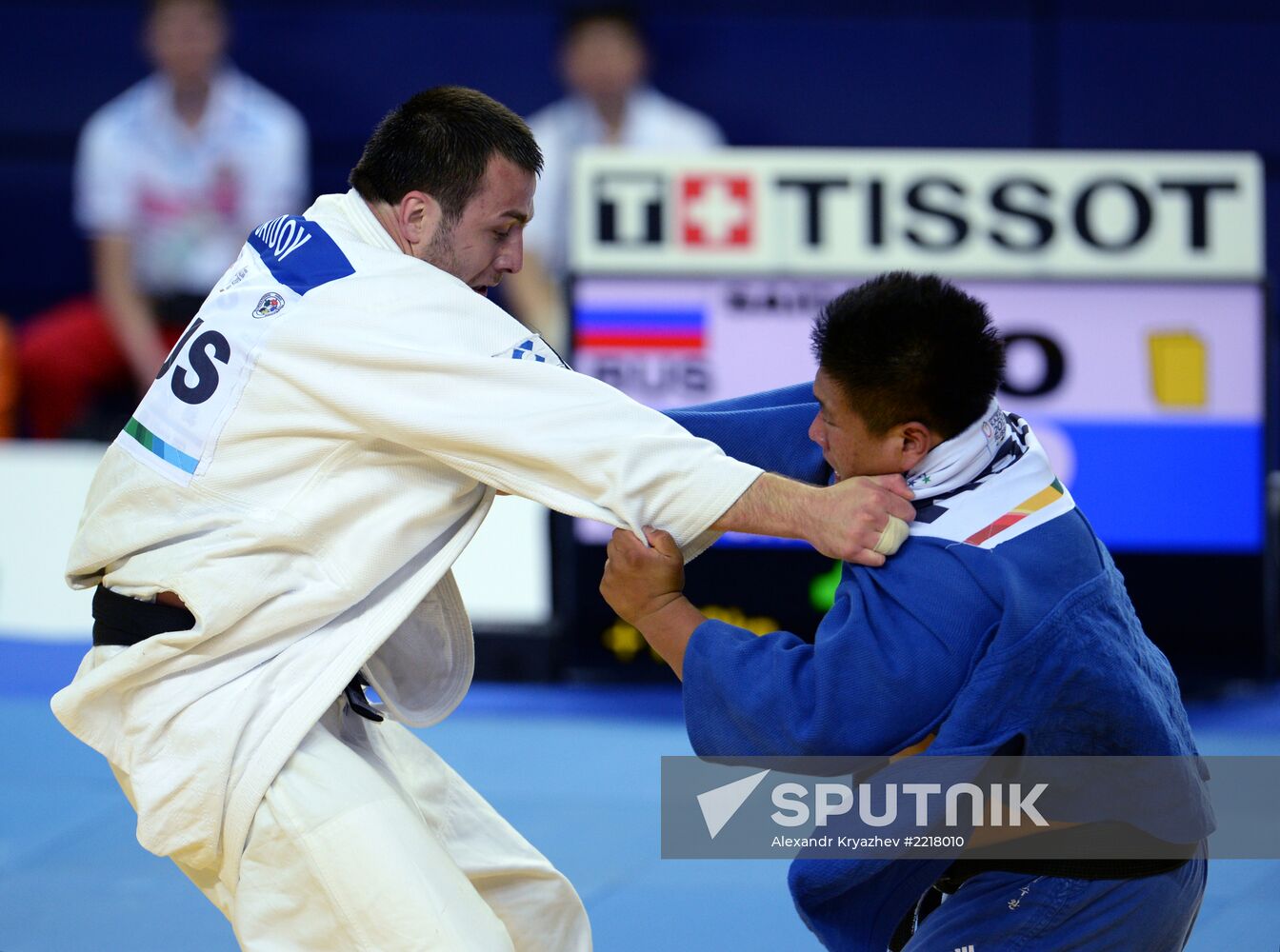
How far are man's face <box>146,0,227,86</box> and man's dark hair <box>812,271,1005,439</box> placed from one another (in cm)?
627

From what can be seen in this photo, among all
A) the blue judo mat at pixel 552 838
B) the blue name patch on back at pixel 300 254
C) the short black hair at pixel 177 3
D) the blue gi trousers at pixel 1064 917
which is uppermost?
the short black hair at pixel 177 3

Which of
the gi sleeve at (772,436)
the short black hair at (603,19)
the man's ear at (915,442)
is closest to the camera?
the man's ear at (915,442)

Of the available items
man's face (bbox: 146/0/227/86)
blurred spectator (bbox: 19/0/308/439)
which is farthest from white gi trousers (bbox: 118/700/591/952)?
man's face (bbox: 146/0/227/86)

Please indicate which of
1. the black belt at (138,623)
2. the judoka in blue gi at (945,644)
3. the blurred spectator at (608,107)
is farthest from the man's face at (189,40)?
the judoka in blue gi at (945,644)

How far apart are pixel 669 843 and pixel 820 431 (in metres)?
1.43

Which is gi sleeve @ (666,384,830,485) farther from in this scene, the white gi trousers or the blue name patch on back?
the white gi trousers

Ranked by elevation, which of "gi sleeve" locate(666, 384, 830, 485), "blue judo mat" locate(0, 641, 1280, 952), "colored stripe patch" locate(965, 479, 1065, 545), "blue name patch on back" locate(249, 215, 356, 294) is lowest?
"blue judo mat" locate(0, 641, 1280, 952)

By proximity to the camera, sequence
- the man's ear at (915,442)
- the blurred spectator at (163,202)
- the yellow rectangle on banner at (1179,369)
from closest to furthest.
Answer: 1. the man's ear at (915,442)
2. the yellow rectangle on banner at (1179,369)
3. the blurred spectator at (163,202)

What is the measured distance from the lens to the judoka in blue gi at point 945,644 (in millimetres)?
2148

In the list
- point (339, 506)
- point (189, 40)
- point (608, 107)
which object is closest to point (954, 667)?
point (339, 506)

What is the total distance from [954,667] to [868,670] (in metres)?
0.11

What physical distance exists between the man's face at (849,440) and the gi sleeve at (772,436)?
207mm

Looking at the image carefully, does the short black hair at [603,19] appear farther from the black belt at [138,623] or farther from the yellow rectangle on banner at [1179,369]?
the black belt at [138,623]

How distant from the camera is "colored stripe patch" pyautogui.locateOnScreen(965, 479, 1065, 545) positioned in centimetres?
221
